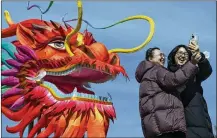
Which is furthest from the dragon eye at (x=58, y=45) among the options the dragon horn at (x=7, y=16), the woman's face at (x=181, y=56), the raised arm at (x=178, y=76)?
the raised arm at (x=178, y=76)

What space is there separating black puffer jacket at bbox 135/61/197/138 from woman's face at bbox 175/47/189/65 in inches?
6.1

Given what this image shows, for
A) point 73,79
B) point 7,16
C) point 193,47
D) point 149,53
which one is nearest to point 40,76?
point 73,79

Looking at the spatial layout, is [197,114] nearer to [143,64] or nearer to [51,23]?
[143,64]

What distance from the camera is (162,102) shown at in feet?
12.4

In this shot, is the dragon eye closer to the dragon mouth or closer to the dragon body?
the dragon body

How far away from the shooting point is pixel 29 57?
1004cm

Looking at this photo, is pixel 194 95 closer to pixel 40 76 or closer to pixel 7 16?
pixel 40 76

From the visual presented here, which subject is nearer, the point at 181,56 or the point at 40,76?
the point at 181,56

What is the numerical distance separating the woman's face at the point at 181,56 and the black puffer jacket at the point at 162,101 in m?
0.15

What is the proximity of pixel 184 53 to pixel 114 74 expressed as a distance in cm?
603

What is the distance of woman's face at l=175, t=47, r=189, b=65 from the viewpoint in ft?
13.0

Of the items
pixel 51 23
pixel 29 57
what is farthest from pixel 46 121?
pixel 51 23

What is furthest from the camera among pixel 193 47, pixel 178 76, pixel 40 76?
pixel 40 76

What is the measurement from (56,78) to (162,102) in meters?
6.38
